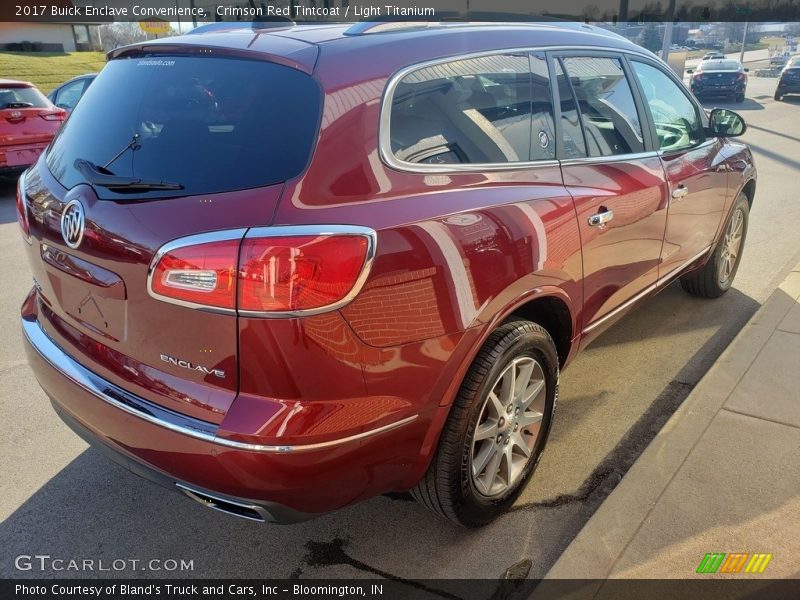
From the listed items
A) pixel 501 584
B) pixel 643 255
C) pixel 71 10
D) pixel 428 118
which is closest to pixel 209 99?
pixel 428 118

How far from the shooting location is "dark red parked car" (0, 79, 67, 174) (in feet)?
28.7

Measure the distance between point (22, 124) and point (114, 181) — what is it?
816 centimetres

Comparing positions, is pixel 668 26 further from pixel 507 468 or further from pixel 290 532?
pixel 290 532

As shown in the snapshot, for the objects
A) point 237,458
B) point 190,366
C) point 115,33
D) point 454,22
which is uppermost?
point 454,22

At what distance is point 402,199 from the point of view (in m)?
2.09

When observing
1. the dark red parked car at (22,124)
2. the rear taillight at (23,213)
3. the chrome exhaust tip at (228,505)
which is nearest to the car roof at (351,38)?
the rear taillight at (23,213)

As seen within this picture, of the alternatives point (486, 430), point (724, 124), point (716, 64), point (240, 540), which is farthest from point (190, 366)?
point (716, 64)

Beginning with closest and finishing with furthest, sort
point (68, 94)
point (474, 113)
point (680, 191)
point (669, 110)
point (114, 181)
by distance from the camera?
point (114, 181) < point (474, 113) < point (680, 191) < point (669, 110) < point (68, 94)

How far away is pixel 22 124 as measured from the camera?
894 centimetres

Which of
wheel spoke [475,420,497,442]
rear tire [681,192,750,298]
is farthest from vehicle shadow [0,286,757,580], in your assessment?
rear tire [681,192,750,298]

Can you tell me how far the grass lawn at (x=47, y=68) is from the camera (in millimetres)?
26420

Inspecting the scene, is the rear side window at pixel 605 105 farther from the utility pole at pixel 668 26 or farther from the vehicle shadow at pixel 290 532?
the utility pole at pixel 668 26

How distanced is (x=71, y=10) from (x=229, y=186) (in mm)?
48733

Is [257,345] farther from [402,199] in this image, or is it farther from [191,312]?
[402,199]
